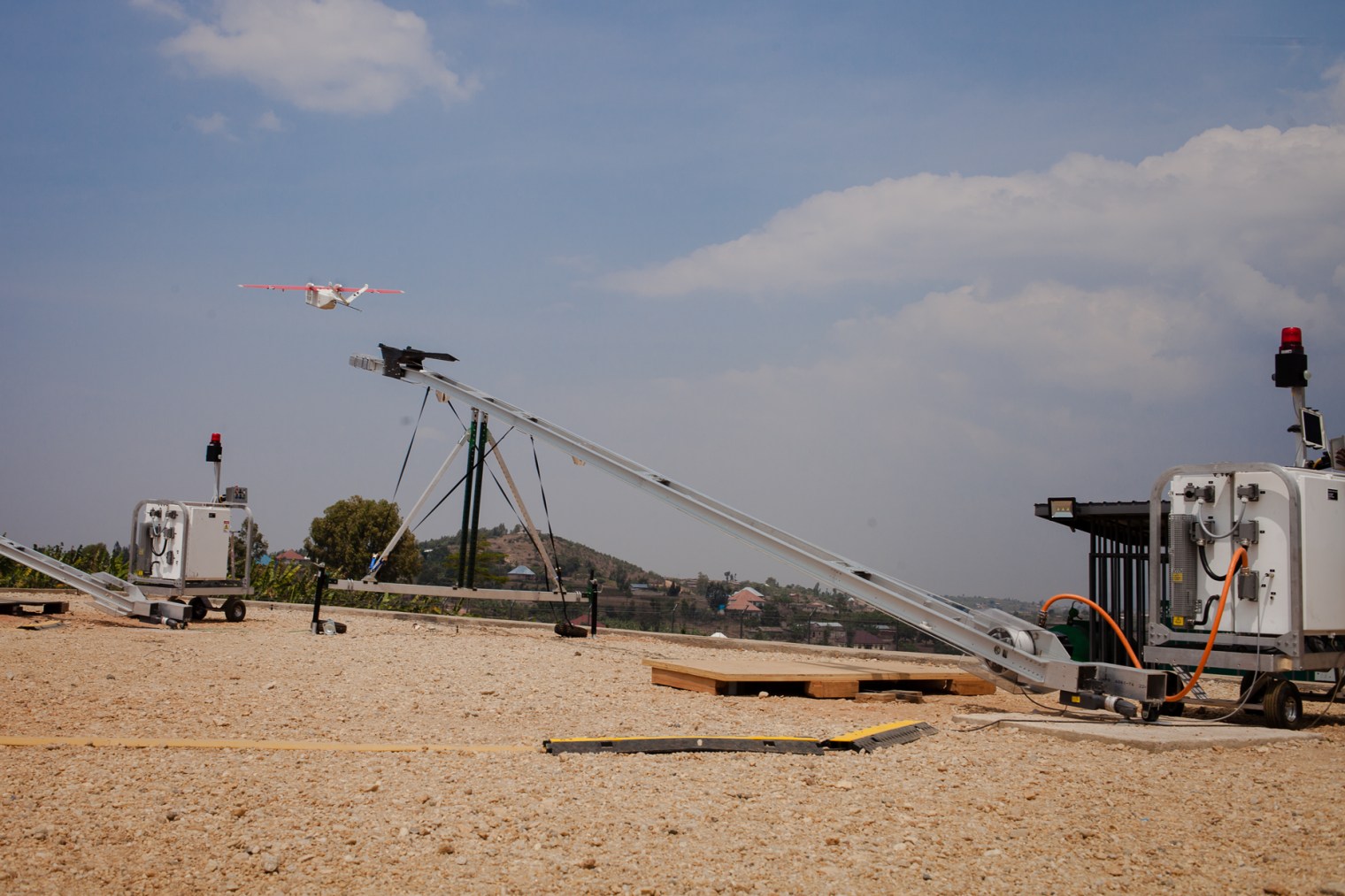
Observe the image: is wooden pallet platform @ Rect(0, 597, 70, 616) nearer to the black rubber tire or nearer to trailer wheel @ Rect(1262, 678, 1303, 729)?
the black rubber tire

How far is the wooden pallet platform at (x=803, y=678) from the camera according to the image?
9.62 m

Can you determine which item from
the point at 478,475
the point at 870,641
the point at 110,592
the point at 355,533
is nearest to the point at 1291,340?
the point at 870,641

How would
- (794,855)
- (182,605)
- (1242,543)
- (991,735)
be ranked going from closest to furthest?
(794,855) < (991,735) < (1242,543) < (182,605)

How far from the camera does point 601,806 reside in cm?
502

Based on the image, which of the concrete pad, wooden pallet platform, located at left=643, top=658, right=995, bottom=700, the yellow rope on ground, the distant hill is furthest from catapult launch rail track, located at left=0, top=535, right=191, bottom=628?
the distant hill

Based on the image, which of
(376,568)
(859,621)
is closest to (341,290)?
(376,568)

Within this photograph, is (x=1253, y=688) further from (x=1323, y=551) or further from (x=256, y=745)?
(x=256, y=745)

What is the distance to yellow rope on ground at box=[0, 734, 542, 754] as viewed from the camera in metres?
6.14

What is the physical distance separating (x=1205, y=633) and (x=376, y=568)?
1218 cm

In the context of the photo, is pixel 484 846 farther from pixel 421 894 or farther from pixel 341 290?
pixel 341 290

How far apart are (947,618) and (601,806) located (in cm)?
529

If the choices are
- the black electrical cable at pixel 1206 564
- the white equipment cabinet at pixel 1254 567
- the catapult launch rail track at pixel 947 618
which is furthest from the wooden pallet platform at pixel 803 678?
the black electrical cable at pixel 1206 564

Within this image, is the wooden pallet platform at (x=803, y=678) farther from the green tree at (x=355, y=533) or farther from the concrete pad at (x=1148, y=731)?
the green tree at (x=355, y=533)

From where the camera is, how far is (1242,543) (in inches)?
333
